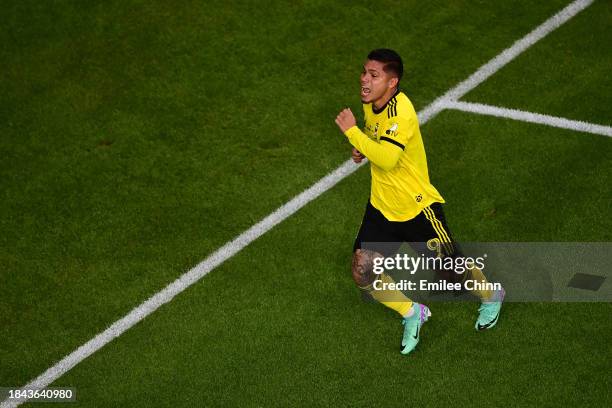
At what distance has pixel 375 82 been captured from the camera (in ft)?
18.7

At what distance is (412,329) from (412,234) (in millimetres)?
691

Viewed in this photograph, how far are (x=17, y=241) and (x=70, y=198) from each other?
1.92 feet

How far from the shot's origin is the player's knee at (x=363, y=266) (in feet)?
19.8

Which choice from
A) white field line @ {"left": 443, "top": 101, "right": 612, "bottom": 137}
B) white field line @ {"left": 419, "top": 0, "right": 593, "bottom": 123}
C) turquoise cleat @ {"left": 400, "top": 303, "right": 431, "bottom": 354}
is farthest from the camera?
white field line @ {"left": 419, "top": 0, "right": 593, "bottom": 123}

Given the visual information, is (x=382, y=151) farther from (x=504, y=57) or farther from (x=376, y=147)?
(x=504, y=57)

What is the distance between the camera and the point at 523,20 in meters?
8.75

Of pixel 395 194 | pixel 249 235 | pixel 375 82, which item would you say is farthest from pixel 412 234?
pixel 249 235

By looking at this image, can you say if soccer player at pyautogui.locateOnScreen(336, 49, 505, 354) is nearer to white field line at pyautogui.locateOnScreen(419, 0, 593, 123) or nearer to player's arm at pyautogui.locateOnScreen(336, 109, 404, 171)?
player's arm at pyautogui.locateOnScreen(336, 109, 404, 171)

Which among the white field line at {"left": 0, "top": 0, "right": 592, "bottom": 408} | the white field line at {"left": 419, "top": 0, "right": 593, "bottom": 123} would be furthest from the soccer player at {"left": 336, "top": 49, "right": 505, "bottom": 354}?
the white field line at {"left": 419, "top": 0, "right": 593, "bottom": 123}

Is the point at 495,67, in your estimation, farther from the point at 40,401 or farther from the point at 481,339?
the point at 40,401

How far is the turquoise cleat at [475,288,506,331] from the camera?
639 cm

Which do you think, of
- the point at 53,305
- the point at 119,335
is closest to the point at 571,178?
the point at 119,335

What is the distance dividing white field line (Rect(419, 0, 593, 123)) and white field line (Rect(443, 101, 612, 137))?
110 mm

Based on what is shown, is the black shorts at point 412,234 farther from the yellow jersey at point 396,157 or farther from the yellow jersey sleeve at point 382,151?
the yellow jersey sleeve at point 382,151
